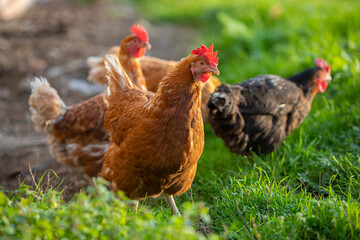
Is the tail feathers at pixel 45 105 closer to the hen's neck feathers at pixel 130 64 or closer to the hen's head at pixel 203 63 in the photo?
the hen's neck feathers at pixel 130 64

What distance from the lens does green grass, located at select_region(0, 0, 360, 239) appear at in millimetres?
1956

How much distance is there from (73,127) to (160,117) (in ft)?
5.16

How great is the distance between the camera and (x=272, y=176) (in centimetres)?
281

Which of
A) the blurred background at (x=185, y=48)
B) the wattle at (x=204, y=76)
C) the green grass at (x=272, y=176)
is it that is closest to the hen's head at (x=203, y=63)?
the wattle at (x=204, y=76)

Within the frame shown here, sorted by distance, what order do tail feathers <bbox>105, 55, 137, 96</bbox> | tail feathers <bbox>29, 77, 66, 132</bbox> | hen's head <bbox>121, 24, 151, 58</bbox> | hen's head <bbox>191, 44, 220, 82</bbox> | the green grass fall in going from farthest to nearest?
1. hen's head <bbox>121, 24, 151, 58</bbox>
2. tail feathers <bbox>29, 77, 66, 132</bbox>
3. tail feathers <bbox>105, 55, 137, 96</bbox>
4. hen's head <bbox>191, 44, 220, 82</bbox>
5. the green grass

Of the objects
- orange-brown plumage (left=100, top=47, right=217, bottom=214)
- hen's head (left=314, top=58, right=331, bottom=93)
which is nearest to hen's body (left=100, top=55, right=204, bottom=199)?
orange-brown plumage (left=100, top=47, right=217, bottom=214)

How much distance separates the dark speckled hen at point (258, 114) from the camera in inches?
147

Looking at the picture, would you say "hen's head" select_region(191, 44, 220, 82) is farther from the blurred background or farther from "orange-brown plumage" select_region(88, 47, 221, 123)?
"orange-brown plumage" select_region(88, 47, 221, 123)

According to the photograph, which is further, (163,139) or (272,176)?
(272,176)

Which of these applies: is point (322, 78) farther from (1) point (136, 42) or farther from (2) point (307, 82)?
(1) point (136, 42)

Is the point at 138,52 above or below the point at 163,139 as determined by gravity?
above

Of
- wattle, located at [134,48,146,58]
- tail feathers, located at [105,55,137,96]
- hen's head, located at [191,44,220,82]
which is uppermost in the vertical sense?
hen's head, located at [191,44,220,82]

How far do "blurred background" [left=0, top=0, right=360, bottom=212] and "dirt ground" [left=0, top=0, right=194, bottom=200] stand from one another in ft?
0.06

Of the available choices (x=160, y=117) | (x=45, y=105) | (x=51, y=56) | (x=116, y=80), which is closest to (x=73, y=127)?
(x=45, y=105)
